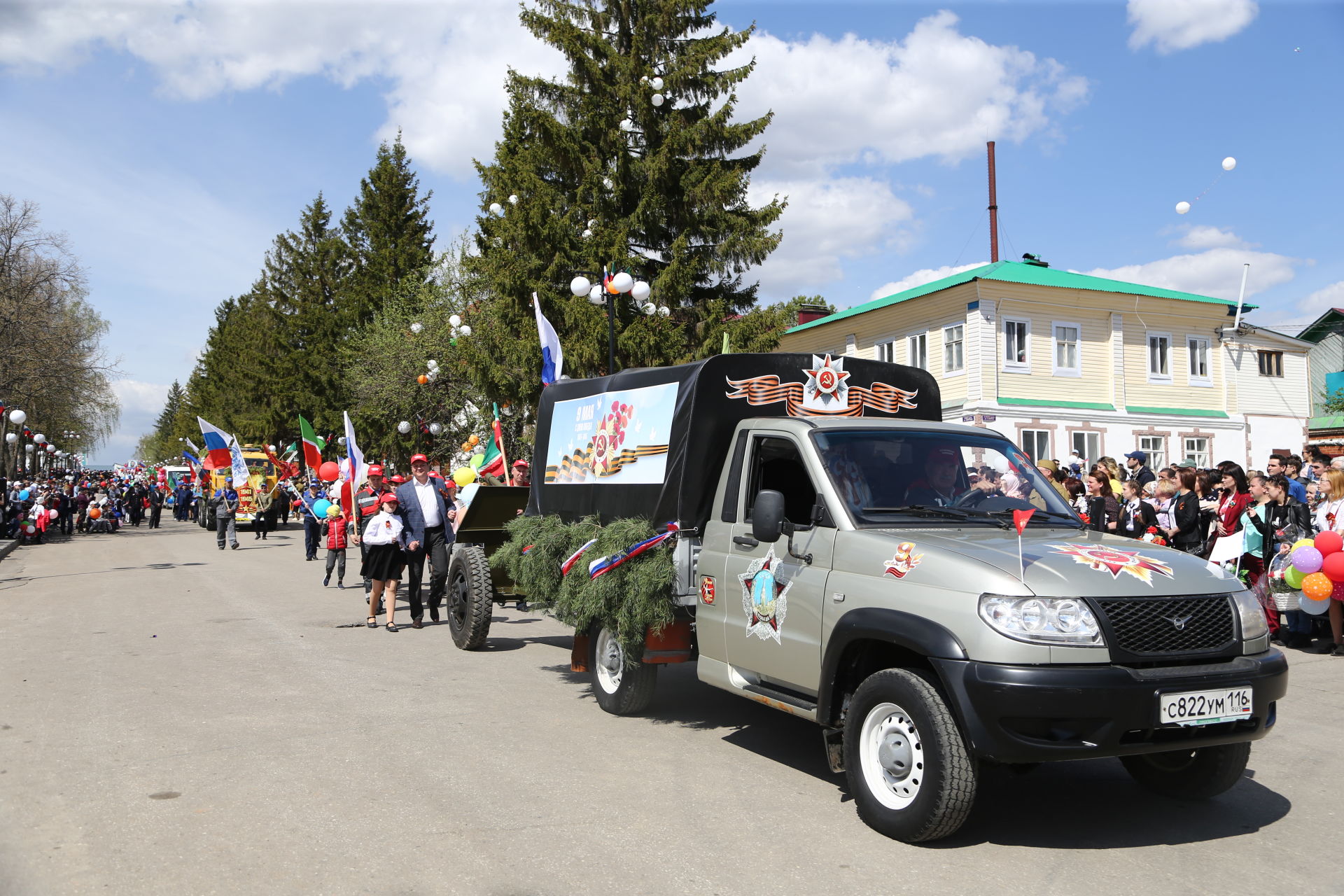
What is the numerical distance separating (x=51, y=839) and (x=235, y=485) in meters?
25.4

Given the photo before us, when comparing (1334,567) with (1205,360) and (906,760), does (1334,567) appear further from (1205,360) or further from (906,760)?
(1205,360)

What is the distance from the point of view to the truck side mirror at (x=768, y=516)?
5594 mm

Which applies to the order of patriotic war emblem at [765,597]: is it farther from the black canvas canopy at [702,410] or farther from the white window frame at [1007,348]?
the white window frame at [1007,348]

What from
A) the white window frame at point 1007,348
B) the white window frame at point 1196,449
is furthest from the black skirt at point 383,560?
the white window frame at point 1196,449

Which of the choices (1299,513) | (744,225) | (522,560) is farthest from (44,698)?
(744,225)

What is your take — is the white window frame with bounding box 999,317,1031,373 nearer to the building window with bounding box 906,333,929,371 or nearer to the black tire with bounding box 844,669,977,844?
the building window with bounding box 906,333,929,371

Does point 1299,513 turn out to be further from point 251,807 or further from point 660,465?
point 251,807

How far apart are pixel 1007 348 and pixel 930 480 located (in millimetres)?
26287

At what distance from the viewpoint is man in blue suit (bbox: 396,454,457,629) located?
12.4 m

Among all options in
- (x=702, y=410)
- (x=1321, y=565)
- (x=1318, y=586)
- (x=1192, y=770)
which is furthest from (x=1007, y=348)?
(x=1192, y=770)

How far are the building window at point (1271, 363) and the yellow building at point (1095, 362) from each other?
0.15ft

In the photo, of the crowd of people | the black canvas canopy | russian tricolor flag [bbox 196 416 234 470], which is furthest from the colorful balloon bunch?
russian tricolor flag [bbox 196 416 234 470]

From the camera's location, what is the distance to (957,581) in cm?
477

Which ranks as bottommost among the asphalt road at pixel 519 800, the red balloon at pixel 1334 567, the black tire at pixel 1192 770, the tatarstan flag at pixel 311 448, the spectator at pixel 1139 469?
the asphalt road at pixel 519 800
